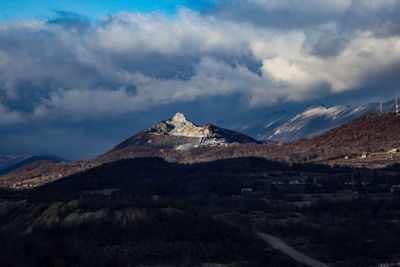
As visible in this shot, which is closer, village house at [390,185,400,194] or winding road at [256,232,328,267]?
winding road at [256,232,328,267]

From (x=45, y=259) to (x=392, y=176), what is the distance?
15297 cm

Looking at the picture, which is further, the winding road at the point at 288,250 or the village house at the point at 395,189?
the village house at the point at 395,189

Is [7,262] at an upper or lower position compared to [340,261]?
upper

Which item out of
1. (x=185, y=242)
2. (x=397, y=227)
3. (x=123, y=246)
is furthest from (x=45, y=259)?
(x=397, y=227)

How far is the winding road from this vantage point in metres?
66.7

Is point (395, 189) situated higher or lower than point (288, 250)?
higher

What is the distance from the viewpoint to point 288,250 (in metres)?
75.6

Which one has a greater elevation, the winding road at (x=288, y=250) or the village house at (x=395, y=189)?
the village house at (x=395, y=189)

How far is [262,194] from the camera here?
6772 inches

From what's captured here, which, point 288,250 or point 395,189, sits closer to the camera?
point 288,250

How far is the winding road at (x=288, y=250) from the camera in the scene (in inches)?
2624

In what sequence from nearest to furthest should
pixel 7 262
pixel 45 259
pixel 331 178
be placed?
pixel 7 262 → pixel 45 259 → pixel 331 178

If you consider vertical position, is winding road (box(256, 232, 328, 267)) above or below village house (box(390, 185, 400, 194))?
below

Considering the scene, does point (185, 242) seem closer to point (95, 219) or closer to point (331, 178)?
point (95, 219)
